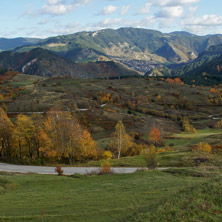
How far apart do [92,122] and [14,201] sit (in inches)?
3646

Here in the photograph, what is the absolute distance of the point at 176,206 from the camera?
14.8 meters

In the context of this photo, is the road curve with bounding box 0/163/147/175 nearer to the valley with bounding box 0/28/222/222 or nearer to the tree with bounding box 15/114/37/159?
the valley with bounding box 0/28/222/222

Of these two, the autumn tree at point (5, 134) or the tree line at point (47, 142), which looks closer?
the tree line at point (47, 142)

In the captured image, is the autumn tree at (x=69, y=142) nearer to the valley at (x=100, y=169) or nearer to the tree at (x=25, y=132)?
the valley at (x=100, y=169)

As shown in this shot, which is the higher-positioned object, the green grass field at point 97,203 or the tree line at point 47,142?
the green grass field at point 97,203

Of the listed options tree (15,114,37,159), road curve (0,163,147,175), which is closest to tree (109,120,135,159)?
tree (15,114,37,159)

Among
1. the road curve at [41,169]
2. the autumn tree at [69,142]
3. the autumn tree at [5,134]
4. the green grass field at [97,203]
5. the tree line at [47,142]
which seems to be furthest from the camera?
the autumn tree at [5,134]

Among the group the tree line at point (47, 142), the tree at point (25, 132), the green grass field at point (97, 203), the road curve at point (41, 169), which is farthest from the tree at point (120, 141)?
the green grass field at point (97, 203)

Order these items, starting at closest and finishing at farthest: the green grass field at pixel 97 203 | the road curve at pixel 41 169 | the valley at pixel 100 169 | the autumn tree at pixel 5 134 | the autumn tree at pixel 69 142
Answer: the green grass field at pixel 97 203, the valley at pixel 100 169, the road curve at pixel 41 169, the autumn tree at pixel 69 142, the autumn tree at pixel 5 134

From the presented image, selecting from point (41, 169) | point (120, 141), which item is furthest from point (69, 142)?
point (120, 141)

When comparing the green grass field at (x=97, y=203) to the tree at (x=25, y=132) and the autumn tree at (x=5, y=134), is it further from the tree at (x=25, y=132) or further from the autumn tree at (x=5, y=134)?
the autumn tree at (x=5, y=134)

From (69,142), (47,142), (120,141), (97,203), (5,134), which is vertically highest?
(97,203)

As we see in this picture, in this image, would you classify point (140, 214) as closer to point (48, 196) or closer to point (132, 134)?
point (48, 196)

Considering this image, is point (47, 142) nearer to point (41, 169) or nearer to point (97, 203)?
point (41, 169)
